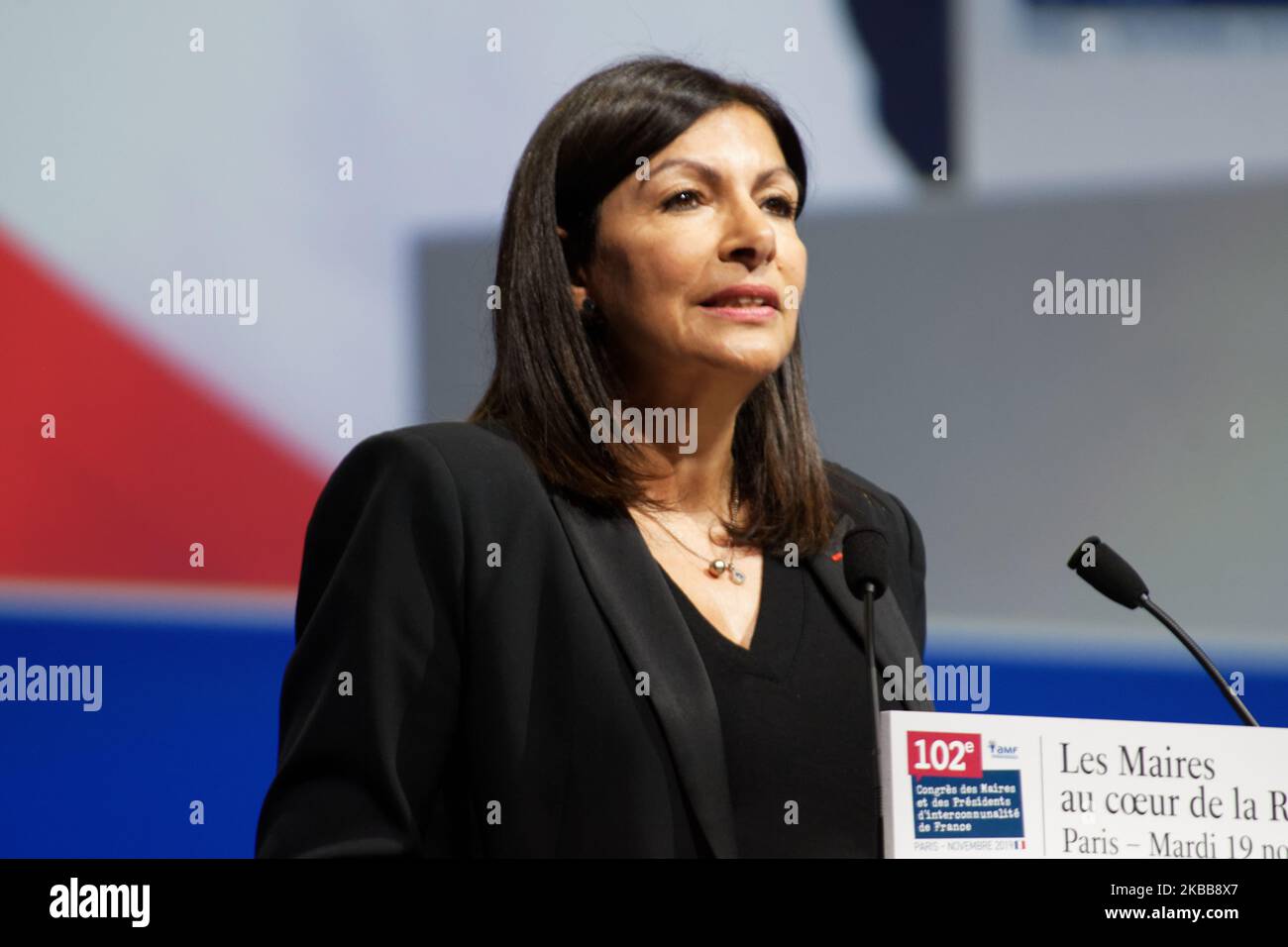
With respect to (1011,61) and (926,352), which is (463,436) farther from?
(1011,61)

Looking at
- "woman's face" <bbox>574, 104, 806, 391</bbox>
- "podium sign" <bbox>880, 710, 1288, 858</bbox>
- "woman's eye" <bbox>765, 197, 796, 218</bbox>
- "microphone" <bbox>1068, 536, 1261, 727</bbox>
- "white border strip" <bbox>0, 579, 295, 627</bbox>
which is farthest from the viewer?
"white border strip" <bbox>0, 579, 295, 627</bbox>

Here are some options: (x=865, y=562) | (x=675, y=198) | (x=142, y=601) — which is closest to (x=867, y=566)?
(x=865, y=562)

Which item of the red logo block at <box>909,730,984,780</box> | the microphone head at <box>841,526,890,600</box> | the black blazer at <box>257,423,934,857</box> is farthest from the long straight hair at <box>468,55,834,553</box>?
the red logo block at <box>909,730,984,780</box>

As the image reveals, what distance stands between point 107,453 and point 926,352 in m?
1.52

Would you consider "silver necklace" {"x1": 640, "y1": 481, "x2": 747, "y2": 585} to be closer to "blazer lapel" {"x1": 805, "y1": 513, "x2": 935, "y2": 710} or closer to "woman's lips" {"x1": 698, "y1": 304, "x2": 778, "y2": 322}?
"blazer lapel" {"x1": 805, "y1": 513, "x2": 935, "y2": 710}

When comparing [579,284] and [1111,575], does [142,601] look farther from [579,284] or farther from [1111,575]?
[1111,575]

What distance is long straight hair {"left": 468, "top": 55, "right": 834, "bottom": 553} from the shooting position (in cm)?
210

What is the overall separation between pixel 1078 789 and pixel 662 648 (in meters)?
0.52

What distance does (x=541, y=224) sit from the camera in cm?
219

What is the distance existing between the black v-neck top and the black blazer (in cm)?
6

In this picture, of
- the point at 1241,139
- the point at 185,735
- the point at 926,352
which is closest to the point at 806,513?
the point at 926,352

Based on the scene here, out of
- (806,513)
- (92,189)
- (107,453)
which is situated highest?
(92,189)

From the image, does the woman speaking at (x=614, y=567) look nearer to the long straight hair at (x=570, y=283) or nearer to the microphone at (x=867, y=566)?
the long straight hair at (x=570, y=283)

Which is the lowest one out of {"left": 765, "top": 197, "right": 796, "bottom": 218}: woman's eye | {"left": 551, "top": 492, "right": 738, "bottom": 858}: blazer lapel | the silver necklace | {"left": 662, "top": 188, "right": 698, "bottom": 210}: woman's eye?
{"left": 551, "top": 492, "right": 738, "bottom": 858}: blazer lapel
